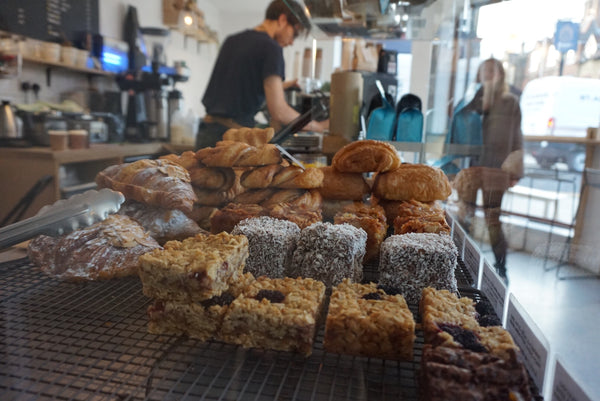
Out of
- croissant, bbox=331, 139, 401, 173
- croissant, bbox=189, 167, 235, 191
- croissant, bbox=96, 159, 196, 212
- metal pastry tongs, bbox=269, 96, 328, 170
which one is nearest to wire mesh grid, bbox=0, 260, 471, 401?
croissant, bbox=96, 159, 196, 212

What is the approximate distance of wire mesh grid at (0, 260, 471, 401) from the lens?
746 mm

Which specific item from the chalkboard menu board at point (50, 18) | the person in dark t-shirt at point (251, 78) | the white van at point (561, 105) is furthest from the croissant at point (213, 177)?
the chalkboard menu board at point (50, 18)

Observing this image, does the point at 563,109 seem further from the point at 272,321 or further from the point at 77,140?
the point at 77,140

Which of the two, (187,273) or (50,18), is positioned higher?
(50,18)

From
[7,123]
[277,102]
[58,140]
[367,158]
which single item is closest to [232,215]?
[367,158]

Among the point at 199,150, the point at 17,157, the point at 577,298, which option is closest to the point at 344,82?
the point at 199,150

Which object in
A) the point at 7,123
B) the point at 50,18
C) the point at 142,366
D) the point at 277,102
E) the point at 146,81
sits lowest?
the point at 142,366

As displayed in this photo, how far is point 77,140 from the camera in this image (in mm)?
3227

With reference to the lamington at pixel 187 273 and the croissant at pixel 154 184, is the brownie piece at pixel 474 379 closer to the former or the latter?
the lamington at pixel 187 273

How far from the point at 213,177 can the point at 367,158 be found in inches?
23.0

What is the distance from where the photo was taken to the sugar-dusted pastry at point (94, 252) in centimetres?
115

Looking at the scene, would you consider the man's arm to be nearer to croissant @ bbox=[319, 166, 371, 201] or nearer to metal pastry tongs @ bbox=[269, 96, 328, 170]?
metal pastry tongs @ bbox=[269, 96, 328, 170]

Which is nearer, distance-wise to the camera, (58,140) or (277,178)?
(277,178)

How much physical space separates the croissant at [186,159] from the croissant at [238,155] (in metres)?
0.02
